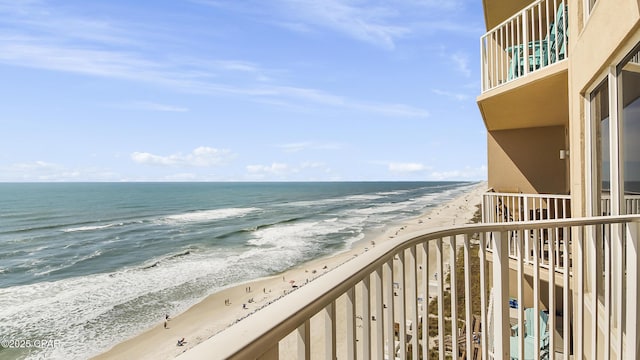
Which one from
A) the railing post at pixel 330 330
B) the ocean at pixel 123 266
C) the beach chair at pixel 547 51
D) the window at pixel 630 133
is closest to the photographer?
the railing post at pixel 330 330

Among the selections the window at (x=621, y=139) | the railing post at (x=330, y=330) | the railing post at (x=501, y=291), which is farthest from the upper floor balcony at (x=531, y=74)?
the railing post at (x=330, y=330)

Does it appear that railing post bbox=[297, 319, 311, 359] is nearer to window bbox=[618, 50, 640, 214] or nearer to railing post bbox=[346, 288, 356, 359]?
railing post bbox=[346, 288, 356, 359]

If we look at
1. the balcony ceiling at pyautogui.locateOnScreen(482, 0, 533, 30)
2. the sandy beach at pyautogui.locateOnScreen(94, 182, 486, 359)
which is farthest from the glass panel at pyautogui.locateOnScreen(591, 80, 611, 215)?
the balcony ceiling at pyautogui.locateOnScreen(482, 0, 533, 30)

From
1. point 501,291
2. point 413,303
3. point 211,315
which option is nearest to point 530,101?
point 501,291

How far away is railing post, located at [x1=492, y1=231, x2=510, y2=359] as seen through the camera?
1.80 meters

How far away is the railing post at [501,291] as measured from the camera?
180 centimetres

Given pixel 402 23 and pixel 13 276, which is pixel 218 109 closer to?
pixel 13 276

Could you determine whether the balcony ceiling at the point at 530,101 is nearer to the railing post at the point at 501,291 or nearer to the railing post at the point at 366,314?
the railing post at the point at 501,291

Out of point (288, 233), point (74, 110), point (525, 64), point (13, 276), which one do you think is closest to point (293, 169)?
point (74, 110)

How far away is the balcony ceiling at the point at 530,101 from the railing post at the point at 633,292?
3.09 m

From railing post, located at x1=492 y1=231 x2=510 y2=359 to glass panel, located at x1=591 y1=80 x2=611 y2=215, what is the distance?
205 cm

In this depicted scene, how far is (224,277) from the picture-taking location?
18125mm

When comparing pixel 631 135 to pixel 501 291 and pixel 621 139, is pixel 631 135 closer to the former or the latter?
pixel 621 139

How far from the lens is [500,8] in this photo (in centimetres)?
755
